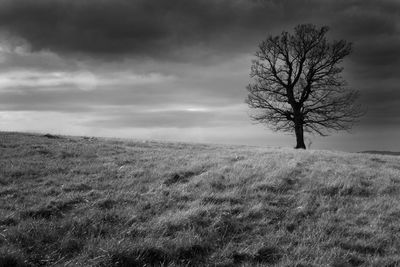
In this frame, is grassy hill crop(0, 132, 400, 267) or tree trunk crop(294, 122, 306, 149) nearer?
grassy hill crop(0, 132, 400, 267)

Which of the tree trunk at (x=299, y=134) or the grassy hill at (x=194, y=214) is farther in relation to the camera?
the tree trunk at (x=299, y=134)

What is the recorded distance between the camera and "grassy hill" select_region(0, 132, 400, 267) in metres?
7.41

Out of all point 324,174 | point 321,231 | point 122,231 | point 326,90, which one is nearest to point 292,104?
point 326,90

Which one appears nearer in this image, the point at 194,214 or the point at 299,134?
the point at 194,214

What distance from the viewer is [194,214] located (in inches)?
366

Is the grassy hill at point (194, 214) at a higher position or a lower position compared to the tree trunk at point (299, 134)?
lower

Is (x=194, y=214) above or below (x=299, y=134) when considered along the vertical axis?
below

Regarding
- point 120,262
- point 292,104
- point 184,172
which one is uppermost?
point 292,104

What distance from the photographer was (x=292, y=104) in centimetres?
3419

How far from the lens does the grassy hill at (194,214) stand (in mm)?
7414

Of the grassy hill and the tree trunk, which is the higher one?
the tree trunk

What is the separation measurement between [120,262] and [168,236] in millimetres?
1467

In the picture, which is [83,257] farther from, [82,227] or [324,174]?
[324,174]

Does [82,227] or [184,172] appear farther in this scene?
[184,172]
